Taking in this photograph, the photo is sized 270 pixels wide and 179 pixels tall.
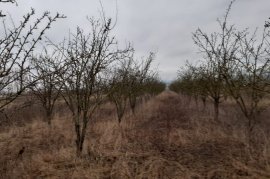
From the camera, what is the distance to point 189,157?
7852 mm

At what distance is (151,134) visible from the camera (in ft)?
37.2

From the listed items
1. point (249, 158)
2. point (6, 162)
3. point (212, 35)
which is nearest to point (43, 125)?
point (6, 162)

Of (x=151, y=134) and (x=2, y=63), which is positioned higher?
(x=2, y=63)

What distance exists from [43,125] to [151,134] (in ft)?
18.8

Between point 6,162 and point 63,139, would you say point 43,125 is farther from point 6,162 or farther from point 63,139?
point 6,162

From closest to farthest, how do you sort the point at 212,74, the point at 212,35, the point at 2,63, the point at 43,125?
the point at 2,63
the point at 212,35
the point at 212,74
the point at 43,125

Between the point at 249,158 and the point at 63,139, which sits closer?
the point at 249,158

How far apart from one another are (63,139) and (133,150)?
10.5 ft

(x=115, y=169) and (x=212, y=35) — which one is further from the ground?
(x=212, y=35)

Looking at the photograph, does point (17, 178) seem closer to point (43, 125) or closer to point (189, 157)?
point (189, 157)

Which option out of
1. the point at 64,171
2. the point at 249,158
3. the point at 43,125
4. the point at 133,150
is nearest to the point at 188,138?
the point at 133,150

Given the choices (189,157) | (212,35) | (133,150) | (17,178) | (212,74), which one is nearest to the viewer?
(17,178)

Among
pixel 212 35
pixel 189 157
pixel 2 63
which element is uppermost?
pixel 212 35

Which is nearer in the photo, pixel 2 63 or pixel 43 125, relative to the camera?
pixel 2 63
